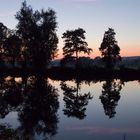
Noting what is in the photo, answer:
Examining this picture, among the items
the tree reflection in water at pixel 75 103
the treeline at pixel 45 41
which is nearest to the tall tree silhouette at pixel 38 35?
the treeline at pixel 45 41

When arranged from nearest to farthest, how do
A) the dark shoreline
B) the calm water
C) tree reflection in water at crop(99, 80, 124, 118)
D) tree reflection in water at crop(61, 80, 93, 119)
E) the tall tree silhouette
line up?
the calm water, tree reflection in water at crop(61, 80, 93, 119), tree reflection in water at crop(99, 80, 124, 118), the dark shoreline, the tall tree silhouette

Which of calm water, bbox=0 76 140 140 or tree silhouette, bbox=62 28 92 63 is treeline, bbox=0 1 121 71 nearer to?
tree silhouette, bbox=62 28 92 63

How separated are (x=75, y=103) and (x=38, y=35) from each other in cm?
5771

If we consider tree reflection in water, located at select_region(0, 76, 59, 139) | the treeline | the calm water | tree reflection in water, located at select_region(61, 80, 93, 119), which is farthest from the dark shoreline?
tree reflection in water, located at select_region(0, 76, 59, 139)

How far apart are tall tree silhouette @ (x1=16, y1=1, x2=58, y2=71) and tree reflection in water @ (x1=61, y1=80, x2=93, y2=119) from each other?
1703 inches

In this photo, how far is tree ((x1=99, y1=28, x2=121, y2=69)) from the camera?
322 ft

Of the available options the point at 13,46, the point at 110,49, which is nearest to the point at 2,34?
the point at 13,46

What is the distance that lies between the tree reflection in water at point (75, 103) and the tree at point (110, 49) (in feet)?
144

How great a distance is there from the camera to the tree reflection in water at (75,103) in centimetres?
3469

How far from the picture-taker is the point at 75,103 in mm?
41969

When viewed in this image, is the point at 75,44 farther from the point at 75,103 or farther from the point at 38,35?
the point at 75,103

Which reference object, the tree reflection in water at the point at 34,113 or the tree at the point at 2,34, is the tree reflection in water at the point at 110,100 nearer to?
the tree reflection in water at the point at 34,113

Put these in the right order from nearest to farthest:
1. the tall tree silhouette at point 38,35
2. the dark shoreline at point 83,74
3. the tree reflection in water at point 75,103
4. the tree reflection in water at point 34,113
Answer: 1. the tree reflection in water at point 34,113
2. the tree reflection in water at point 75,103
3. the dark shoreline at point 83,74
4. the tall tree silhouette at point 38,35

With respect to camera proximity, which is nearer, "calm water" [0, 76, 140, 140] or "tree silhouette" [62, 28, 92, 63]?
"calm water" [0, 76, 140, 140]
